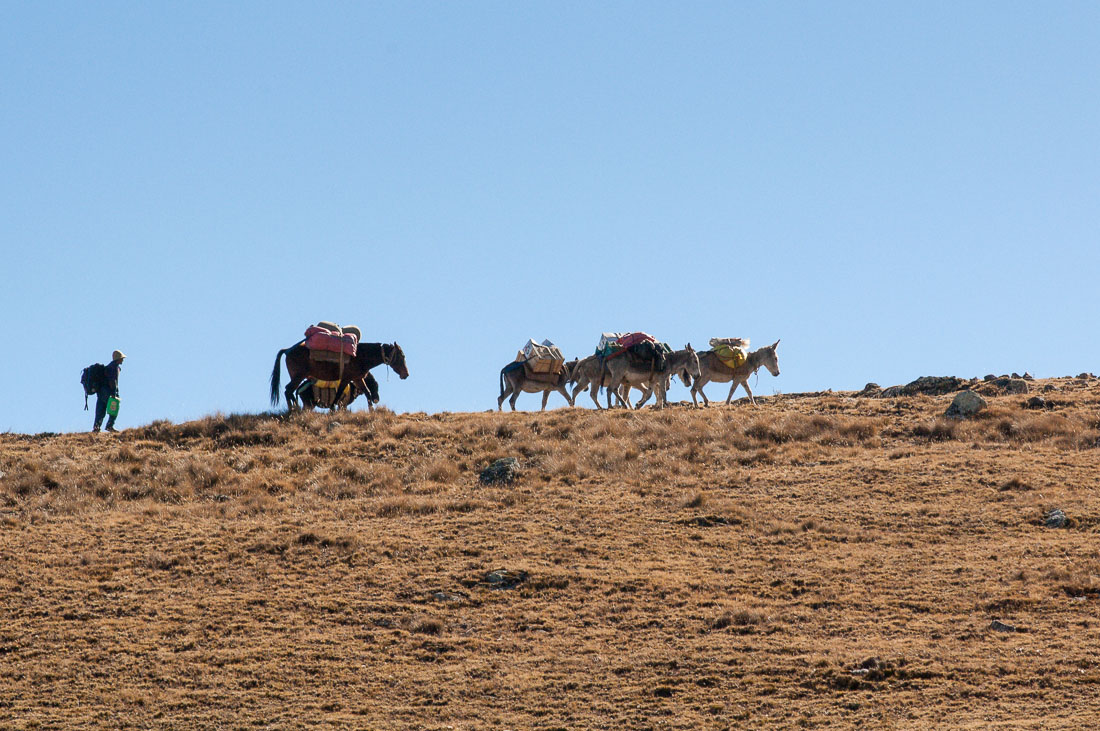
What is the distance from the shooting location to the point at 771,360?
3753 centimetres

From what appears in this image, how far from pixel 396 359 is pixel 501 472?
776cm

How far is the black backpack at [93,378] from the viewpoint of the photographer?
34219mm

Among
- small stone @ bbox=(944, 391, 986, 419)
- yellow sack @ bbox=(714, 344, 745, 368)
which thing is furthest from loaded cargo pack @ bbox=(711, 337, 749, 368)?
small stone @ bbox=(944, 391, 986, 419)

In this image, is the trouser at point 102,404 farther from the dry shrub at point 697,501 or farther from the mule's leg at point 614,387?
the dry shrub at point 697,501

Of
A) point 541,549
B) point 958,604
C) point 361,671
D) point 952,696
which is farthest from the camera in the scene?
point 541,549

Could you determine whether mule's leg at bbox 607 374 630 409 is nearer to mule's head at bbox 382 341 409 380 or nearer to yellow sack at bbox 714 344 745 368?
yellow sack at bbox 714 344 745 368

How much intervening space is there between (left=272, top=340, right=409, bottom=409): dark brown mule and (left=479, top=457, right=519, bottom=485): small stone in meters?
6.82

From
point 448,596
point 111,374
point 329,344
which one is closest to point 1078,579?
point 448,596

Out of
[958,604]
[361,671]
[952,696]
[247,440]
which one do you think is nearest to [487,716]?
[361,671]

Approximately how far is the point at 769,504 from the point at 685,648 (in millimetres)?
7133

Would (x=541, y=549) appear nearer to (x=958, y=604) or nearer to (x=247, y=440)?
(x=958, y=604)

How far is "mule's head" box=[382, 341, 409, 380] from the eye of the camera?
3450cm

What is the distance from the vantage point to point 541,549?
23109 mm

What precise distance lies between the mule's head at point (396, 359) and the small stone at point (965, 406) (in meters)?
13.0
